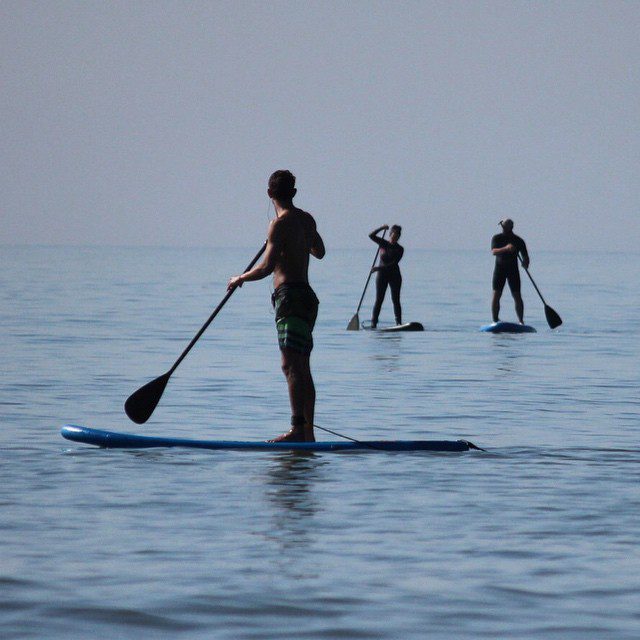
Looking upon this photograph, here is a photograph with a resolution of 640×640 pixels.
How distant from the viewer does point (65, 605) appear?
581 cm

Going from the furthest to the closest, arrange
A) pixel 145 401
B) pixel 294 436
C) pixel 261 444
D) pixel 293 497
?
pixel 145 401, pixel 294 436, pixel 261 444, pixel 293 497

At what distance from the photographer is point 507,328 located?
24.5 m

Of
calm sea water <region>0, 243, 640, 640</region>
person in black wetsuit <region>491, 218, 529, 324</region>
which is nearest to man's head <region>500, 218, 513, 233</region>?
person in black wetsuit <region>491, 218, 529, 324</region>

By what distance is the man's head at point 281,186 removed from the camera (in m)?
10.0

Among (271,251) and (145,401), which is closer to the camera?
(271,251)

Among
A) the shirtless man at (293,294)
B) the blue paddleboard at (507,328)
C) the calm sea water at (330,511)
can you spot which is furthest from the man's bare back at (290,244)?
the blue paddleboard at (507,328)

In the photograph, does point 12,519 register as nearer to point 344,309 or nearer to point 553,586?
point 553,586

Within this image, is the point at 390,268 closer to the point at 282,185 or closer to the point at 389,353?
the point at 389,353

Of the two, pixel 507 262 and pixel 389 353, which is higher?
pixel 507 262

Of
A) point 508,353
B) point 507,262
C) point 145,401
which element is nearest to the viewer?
point 145,401

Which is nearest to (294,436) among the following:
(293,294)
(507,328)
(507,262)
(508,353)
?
(293,294)

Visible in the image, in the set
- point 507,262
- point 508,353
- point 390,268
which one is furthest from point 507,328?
point 508,353

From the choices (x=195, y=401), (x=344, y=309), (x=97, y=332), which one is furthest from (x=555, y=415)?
(x=344, y=309)

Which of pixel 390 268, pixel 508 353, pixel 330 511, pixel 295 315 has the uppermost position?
pixel 390 268
